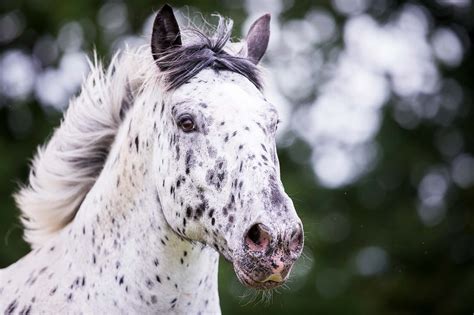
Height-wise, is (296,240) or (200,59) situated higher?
(200,59)

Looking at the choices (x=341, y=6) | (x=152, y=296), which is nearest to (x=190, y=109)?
(x=152, y=296)

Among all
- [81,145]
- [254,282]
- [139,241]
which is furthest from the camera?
[81,145]

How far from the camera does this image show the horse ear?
5.68 meters

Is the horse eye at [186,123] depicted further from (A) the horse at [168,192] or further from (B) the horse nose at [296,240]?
(B) the horse nose at [296,240]

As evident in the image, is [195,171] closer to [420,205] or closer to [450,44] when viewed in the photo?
[420,205]

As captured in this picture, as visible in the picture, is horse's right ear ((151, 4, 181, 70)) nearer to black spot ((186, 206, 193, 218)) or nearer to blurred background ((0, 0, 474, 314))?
black spot ((186, 206, 193, 218))

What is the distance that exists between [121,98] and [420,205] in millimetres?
14301

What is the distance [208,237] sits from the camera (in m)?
4.87

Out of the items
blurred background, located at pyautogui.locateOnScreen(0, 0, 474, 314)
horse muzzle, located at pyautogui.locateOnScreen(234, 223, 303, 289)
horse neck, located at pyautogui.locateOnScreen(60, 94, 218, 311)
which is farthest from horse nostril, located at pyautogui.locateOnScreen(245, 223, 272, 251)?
blurred background, located at pyautogui.locateOnScreen(0, 0, 474, 314)

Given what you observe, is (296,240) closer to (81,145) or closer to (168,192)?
(168,192)

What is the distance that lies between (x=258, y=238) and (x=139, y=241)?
32.8 inches

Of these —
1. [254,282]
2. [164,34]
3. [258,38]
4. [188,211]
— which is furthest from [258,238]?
[258,38]

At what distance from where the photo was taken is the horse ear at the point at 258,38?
18.6 ft

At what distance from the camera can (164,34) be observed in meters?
5.26
